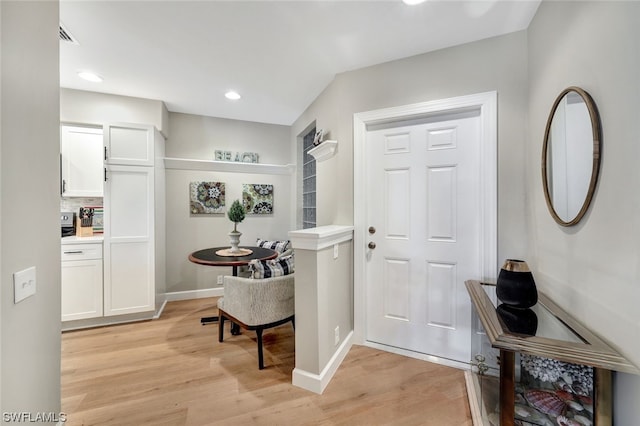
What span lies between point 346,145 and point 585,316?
6.44 feet

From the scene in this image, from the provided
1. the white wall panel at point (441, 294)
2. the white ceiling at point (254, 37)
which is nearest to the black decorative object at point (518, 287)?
the white wall panel at point (441, 294)

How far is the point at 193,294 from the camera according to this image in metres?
3.72

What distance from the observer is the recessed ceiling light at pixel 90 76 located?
2487 mm

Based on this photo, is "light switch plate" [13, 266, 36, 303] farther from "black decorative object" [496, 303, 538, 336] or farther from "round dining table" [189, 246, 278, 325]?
"black decorative object" [496, 303, 538, 336]

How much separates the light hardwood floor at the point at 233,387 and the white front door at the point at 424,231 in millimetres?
285

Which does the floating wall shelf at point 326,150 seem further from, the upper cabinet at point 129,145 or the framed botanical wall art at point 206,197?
the upper cabinet at point 129,145

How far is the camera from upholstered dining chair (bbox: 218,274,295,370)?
2107mm

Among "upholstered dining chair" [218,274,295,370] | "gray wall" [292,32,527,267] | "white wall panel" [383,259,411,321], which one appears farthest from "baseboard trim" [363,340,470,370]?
"gray wall" [292,32,527,267]

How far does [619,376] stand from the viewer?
1.00 metres

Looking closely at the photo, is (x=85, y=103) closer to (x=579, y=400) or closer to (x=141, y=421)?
(x=141, y=421)

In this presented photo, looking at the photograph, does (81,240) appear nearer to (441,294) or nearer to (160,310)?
(160,310)

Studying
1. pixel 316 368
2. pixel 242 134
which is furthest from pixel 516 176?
pixel 242 134

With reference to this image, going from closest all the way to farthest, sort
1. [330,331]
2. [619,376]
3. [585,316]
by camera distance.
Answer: [619,376] < [585,316] < [330,331]

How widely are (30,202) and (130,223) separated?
201cm
